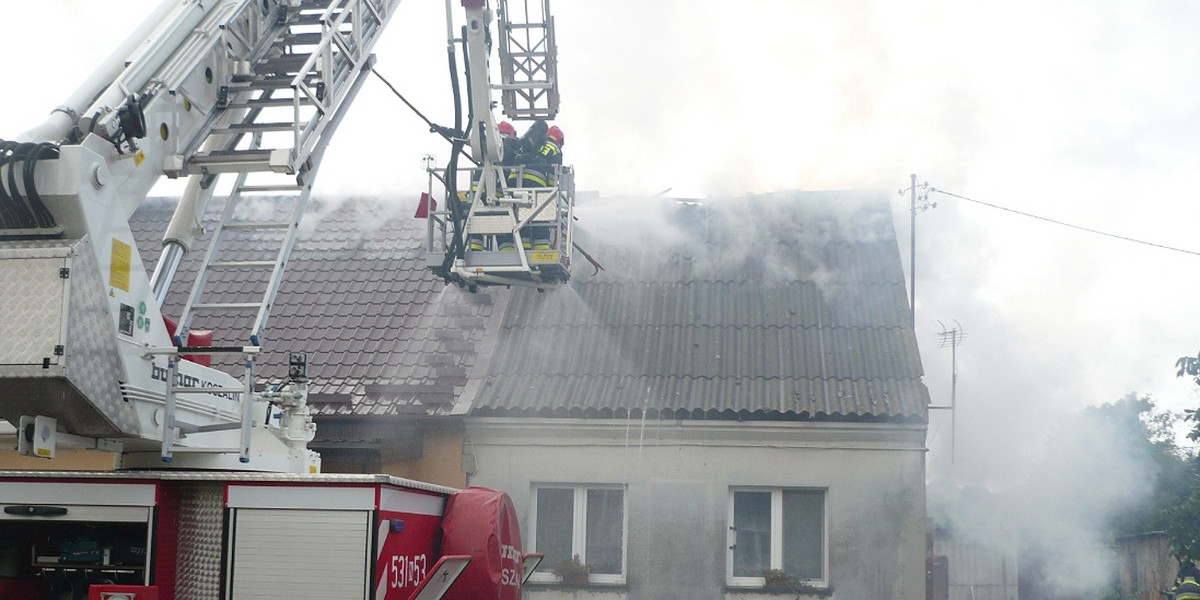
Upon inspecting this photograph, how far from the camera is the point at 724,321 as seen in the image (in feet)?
40.6

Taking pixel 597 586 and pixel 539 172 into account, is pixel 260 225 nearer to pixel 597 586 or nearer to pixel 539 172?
pixel 539 172

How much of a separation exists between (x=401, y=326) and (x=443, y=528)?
6.19 meters

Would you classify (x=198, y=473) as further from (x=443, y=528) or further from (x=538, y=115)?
(x=538, y=115)

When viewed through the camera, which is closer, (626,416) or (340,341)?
(626,416)

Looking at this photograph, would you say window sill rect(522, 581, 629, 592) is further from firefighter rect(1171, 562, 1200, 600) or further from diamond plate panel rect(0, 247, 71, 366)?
diamond plate panel rect(0, 247, 71, 366)

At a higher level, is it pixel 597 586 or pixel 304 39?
pixel 304 39

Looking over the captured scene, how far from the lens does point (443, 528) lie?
21.8 ft

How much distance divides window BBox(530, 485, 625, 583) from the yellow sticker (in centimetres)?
599

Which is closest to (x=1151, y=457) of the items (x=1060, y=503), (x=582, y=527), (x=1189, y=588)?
(x=1060, y=503)

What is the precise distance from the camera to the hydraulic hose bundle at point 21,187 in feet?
17.8

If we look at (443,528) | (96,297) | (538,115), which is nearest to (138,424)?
(96,297)

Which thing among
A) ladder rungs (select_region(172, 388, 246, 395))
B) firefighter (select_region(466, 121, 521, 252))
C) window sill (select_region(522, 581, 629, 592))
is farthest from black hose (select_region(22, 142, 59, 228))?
window sill (select_region(522, 581, 629, 592))

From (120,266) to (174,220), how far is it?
1.38 meters

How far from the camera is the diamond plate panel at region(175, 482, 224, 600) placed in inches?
228
